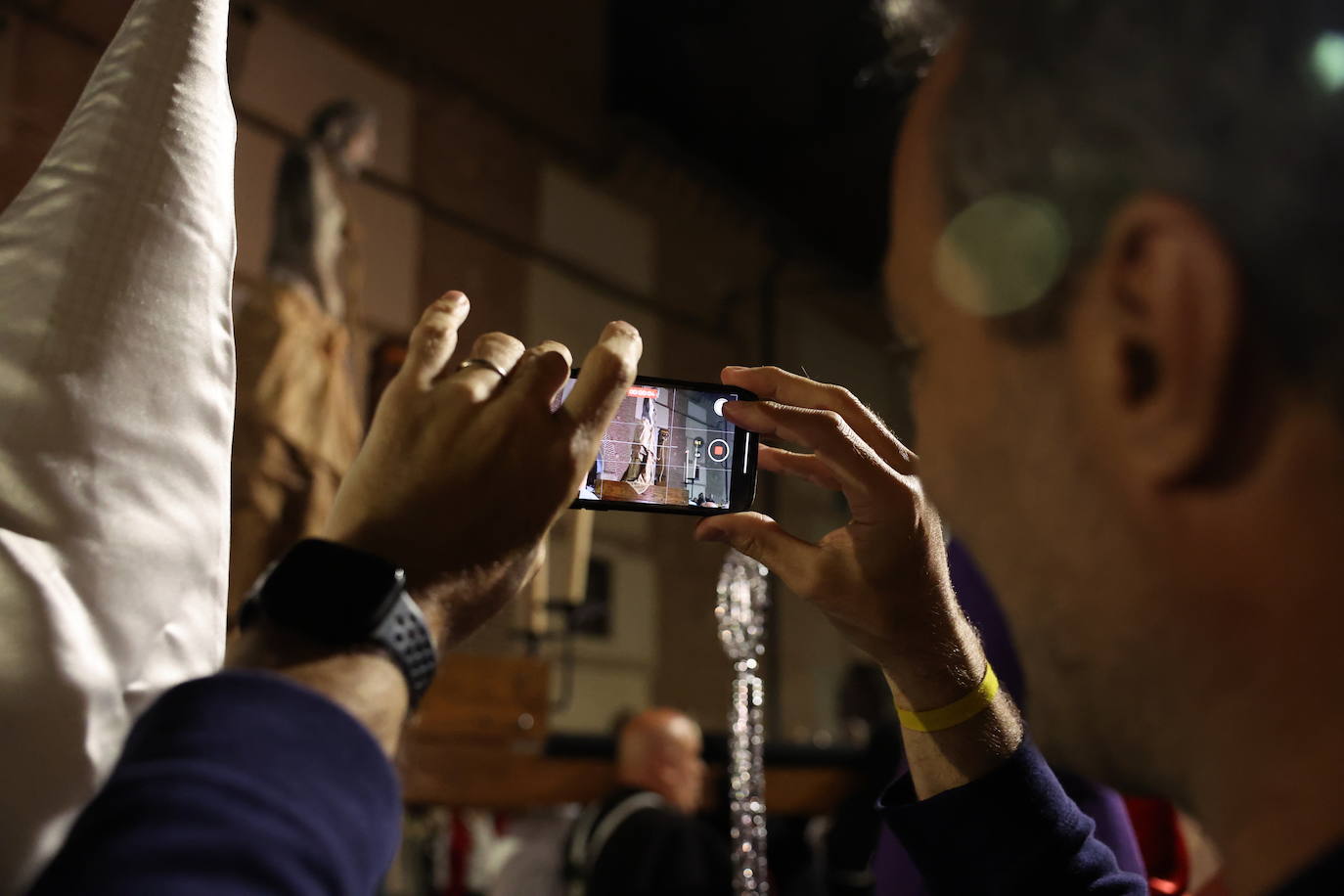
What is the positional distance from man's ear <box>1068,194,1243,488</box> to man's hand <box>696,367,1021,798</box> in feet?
0.93

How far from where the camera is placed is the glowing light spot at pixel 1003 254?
368 mm

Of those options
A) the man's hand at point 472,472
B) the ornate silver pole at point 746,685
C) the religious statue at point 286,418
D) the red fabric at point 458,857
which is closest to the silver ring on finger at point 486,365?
the man's hand at point 472,472

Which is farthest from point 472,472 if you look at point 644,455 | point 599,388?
point 644,455

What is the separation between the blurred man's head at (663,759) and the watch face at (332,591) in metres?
2.15

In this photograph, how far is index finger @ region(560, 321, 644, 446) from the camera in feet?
1.58

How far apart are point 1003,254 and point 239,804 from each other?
321 millimetres

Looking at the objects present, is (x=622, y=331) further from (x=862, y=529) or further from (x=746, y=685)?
(x=746, y=685)

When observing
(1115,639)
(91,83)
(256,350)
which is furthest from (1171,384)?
(256,350)

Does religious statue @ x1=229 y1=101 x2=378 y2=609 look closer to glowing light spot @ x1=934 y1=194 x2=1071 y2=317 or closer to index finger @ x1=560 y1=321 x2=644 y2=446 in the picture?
index finger @ x1=560 y1=321 x2=644 y2=446

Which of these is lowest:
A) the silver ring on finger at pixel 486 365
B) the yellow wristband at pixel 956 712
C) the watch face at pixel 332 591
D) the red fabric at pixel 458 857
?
the red fabric at pixel 458 857

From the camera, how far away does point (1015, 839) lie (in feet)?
2.06

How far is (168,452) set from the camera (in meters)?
0.49

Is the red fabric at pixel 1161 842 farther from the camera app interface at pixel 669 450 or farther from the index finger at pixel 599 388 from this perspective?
the index finger at pixel 599 388

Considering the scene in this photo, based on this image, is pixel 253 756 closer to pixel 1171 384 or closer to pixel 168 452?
pixel 168 452
